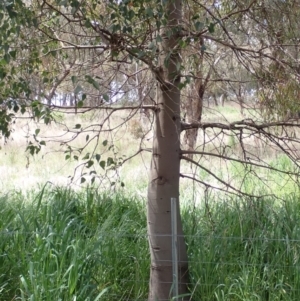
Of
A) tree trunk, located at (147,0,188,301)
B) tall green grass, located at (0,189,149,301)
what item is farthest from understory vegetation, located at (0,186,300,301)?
tree trunk, located at (147,0,188,301)

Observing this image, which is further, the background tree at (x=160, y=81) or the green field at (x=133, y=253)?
the green field at (x=133, y=253)

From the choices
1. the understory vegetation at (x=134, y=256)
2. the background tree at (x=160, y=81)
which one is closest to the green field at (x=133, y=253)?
the understory vegetation at (x=134, y=256)

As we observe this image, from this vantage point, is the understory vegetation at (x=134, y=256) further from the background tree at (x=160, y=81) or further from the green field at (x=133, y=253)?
the background tree at (x=160, y=81)

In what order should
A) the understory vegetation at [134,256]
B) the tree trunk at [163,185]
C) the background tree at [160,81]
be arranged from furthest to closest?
the tree trunk at [163,185] < the understory vegetation at [134,256] < the background tree at [160,81]

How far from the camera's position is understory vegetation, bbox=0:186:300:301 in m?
3.56

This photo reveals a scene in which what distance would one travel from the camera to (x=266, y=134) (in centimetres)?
390

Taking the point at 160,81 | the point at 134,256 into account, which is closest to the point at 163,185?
the point at 160,81

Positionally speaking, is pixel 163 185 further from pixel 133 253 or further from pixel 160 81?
pixel 133 253

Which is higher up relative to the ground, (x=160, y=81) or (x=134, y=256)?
(x=160, y=81)

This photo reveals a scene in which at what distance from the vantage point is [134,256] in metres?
4.50

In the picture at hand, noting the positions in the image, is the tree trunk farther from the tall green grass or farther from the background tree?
the tall green grass

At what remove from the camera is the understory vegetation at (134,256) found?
3.56 meters

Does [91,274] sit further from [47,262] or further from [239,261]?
[239,261]

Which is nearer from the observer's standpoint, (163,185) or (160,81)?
(160,81)
